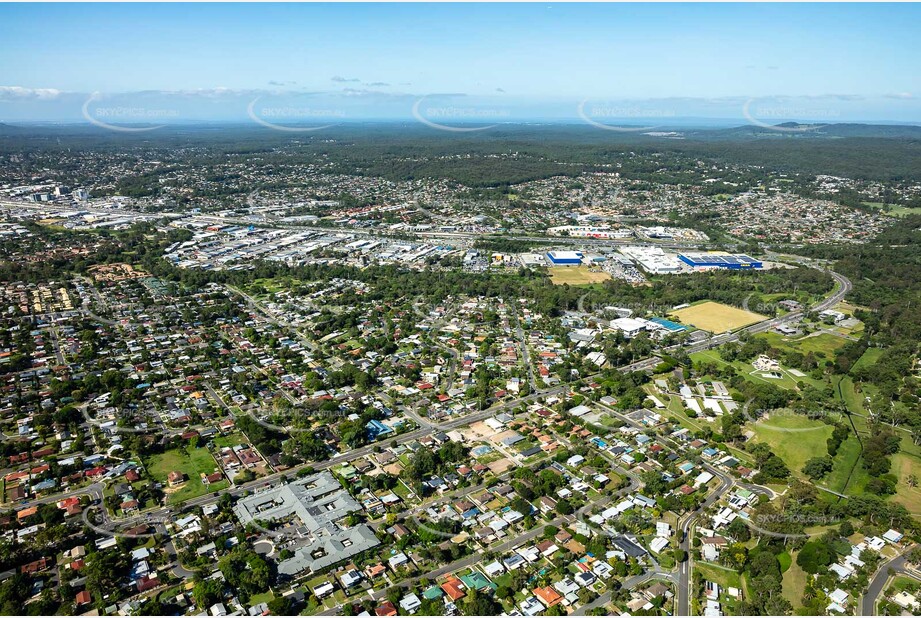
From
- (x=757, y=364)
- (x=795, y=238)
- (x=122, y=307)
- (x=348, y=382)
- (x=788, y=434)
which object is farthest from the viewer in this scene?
(x=795, y=238)

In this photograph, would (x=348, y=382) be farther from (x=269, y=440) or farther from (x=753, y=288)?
(x=753, y=288)

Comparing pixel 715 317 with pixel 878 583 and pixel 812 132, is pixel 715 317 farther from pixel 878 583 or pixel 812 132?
pixel 812 132

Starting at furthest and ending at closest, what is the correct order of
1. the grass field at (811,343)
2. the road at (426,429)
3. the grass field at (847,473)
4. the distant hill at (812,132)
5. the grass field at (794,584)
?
the distant hill at (812,132) < the grass field at (811,343) < the grass field at (847,473) < the road at (426,429) < the grass field at (794,584)

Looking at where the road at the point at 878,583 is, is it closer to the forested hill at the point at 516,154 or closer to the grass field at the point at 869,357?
the grass field at the point at 869,357

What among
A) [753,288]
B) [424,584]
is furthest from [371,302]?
[753,288]

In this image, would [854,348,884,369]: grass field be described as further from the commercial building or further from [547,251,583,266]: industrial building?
the commercial building

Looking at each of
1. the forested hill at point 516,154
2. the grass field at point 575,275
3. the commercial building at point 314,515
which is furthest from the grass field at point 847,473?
the forested hill at point 516,154
